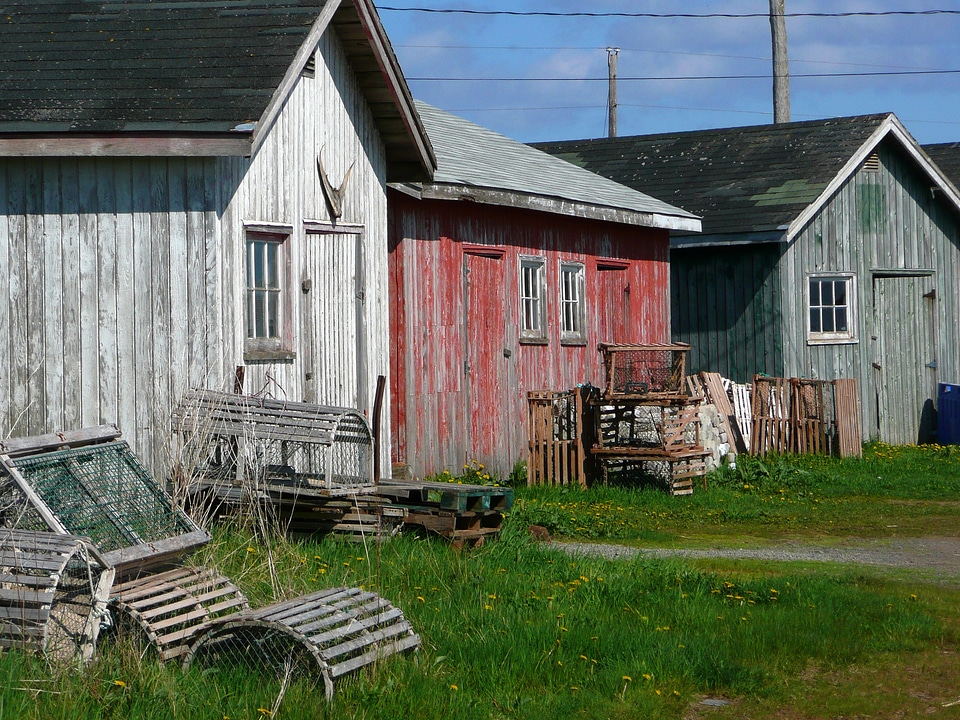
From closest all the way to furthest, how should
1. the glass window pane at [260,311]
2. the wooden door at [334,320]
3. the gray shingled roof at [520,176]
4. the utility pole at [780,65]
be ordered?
the glass window pane at [260,311] < the wooden door at [334,320] < the gray shingled roof at [520,176] < the utility pole at [780,65]

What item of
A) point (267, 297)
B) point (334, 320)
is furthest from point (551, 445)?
point (267, 297)

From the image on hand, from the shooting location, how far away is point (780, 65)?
28156mm

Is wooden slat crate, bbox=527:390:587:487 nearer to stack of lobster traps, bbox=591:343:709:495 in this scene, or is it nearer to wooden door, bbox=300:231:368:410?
stack of lobster traps, bbox=591:343:709:495

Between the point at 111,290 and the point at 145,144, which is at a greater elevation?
the point at 145,144

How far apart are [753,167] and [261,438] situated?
16.0 m

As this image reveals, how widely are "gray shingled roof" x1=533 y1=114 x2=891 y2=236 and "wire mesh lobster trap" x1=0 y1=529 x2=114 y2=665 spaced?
1565 cm

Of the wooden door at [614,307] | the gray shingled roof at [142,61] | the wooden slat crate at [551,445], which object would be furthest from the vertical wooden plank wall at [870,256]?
the gray shingled roof at [142,61]

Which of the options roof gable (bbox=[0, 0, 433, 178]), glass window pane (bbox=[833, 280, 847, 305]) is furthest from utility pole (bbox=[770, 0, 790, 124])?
roof gable (bbox=[0, 0, 433, 178])

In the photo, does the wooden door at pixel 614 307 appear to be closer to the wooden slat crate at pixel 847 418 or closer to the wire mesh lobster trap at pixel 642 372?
the wire mesh lobster trap at pixel 642 372

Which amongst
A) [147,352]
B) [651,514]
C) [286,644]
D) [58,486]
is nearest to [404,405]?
[651,514]

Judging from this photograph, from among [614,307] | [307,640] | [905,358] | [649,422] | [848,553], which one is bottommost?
[848,553]

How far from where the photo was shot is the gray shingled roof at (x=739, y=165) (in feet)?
69.5

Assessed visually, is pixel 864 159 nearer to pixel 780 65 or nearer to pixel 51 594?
pixel 780 65

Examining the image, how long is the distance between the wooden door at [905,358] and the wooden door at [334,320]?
40.8ft
